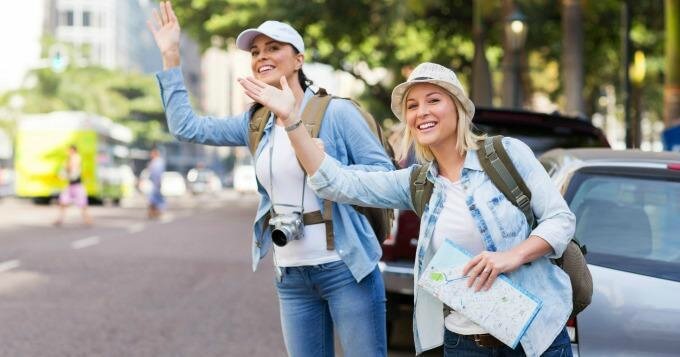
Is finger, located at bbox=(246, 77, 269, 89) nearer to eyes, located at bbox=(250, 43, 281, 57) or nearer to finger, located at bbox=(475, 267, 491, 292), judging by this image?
eyes, located at bbox=(250, 43, 281, 57)

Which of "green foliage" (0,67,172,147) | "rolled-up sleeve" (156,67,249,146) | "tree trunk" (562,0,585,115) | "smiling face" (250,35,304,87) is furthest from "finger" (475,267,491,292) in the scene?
"green foliage" (0,67,172,147)

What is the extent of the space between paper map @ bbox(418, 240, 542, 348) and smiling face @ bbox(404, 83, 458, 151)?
317mm

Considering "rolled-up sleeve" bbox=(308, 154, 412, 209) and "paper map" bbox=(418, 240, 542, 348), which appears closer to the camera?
"paper map" bbox=(418, 240, 542, 348)

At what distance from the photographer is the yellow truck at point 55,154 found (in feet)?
120

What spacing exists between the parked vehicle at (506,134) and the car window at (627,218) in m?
2.71

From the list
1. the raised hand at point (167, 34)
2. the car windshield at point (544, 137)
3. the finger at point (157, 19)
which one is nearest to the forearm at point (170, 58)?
the raised hand at point (167, 34)

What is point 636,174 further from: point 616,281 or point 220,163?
point 220,163

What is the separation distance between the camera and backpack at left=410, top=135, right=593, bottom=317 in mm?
3184

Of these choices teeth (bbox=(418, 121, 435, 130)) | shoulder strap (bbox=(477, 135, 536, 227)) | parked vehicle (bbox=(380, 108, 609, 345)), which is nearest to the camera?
shoulder strap (bbox=(477, 135, 536, 227))

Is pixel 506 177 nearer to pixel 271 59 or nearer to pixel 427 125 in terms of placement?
pixel 427 125

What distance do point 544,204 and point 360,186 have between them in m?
0.58

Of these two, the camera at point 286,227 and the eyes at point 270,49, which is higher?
the eyes at point 270,49

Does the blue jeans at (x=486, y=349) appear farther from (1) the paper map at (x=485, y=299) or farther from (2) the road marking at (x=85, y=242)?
(2) the road marking at (x=85, y=242)

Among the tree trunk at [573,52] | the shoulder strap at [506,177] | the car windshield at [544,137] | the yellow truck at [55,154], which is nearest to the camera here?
the shoulder strap at [506,177]
